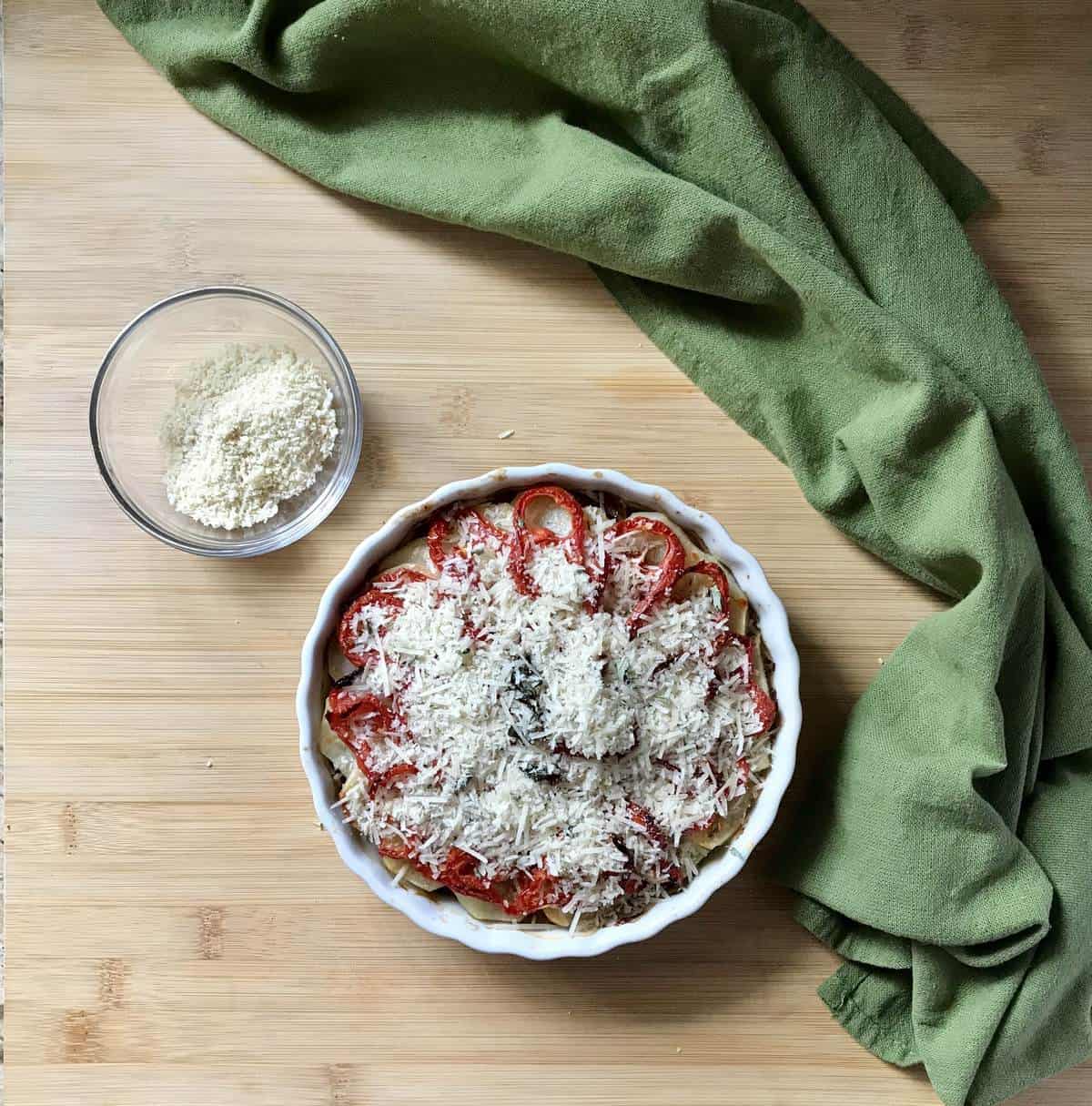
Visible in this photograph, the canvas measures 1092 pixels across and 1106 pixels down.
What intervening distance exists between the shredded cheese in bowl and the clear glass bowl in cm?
23

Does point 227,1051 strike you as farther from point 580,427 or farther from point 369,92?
point 369,92

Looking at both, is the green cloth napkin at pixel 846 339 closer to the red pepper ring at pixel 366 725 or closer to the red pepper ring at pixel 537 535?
the red pepper ring at pixel 537 535

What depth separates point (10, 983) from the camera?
5.94 feet

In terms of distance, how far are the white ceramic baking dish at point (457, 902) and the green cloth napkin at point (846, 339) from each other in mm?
175

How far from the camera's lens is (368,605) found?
163 cm

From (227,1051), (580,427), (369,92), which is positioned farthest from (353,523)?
(227,1051)

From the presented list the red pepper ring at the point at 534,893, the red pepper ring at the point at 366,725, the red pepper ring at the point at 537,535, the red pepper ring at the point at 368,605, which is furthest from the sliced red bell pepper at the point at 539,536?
the red pepper ring at the point at 534,893

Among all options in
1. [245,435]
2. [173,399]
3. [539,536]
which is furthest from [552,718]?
[173,399]

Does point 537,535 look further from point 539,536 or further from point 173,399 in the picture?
point 173,399

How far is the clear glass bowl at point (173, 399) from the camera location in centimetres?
176

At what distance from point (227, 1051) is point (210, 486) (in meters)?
0.89

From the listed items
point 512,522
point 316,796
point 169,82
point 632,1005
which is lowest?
point 632,1005

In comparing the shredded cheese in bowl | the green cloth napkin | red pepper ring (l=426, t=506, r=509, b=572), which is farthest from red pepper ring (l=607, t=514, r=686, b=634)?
the green cloth napkin

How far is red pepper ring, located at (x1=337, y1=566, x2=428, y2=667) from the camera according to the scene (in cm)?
162
